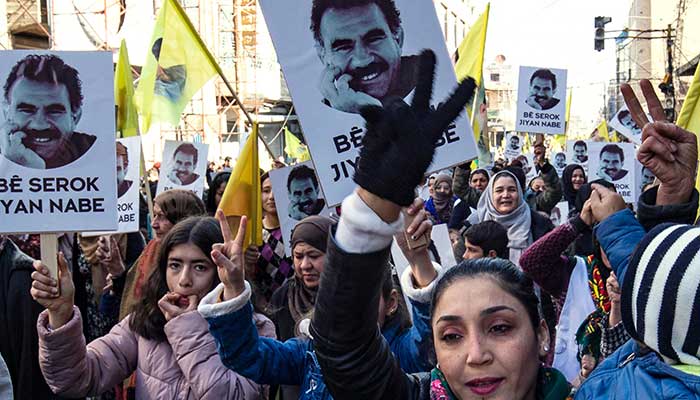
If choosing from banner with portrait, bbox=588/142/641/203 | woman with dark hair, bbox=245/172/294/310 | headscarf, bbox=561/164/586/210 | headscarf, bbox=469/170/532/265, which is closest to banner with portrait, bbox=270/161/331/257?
woman with dark hair, bbox=245/172/294/310

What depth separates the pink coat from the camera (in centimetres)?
311

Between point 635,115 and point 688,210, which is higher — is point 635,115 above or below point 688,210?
above

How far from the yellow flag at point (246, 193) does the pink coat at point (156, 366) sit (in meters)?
1.35

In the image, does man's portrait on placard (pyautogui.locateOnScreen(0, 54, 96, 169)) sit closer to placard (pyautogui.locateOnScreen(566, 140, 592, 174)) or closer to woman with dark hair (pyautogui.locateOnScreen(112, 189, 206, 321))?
woman with dark hair (pyautogui.locateOnScreen(112, 189, 206, 321))

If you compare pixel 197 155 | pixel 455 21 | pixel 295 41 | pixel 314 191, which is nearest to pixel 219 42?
pixel 197 155

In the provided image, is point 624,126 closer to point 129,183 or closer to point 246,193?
point 129,183

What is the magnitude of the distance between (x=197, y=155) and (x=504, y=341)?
767 cm

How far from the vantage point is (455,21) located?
229 ft

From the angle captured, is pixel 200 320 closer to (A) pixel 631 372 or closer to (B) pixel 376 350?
(B) pixel 376 350

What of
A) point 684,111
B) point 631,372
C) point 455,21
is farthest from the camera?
point 455,21

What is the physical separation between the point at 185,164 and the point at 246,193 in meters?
4.68

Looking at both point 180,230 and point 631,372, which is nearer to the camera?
point 631,372

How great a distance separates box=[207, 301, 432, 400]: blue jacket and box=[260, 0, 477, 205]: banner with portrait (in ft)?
1.98

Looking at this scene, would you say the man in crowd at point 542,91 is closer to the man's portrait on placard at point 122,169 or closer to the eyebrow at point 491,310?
the man's portrait on placard at point 122,169
